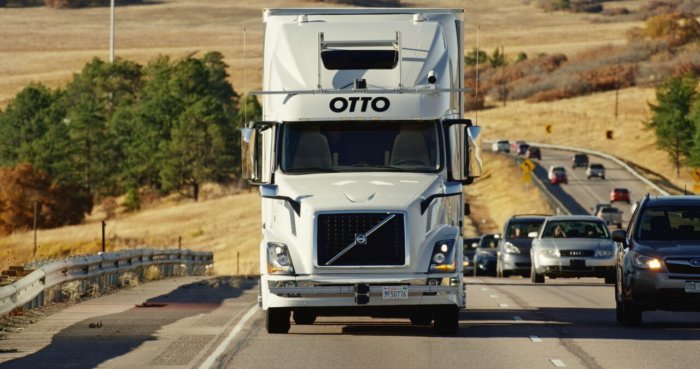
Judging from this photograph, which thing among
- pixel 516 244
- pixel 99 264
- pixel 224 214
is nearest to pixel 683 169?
pixel 224 214

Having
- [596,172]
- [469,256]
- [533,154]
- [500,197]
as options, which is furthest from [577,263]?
[533,154]

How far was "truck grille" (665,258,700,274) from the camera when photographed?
21.7m

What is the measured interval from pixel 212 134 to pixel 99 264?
10071cm

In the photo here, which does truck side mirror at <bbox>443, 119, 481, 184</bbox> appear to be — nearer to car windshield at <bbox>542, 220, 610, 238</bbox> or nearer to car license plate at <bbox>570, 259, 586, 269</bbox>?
car license plate at <bbox>570, 259, 586, 269</bbox>

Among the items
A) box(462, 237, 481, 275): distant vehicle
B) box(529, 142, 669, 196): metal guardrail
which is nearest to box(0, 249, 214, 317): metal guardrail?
box(462, 237, 481, 275): distant vehicle

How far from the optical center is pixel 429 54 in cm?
2119

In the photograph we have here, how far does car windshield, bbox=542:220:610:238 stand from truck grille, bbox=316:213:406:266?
17.1 m

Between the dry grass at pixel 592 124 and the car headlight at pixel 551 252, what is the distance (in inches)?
3908

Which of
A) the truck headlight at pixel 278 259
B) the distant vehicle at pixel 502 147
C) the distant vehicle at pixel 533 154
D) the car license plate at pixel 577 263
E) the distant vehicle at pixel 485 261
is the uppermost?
the distant vehicle at pixel 502 147

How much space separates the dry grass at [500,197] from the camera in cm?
9341

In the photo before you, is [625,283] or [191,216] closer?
[625,283]

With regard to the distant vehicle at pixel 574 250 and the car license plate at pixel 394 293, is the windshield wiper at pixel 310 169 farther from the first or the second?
the distant vehicle at pixel 574 250

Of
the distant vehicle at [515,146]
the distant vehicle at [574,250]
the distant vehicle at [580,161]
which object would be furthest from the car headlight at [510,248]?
the distant vehicle at [515,146]

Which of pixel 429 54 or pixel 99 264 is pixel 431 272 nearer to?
pixel 429 54
